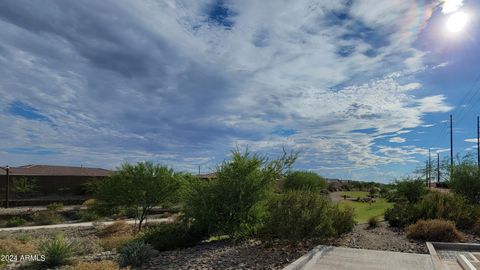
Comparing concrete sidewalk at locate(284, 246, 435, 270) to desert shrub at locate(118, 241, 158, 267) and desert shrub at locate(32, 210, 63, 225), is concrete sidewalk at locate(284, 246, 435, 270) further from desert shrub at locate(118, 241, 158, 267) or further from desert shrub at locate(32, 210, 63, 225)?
desert shrub at locate(32, 210, 63, 225)

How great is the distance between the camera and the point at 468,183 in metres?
23.9

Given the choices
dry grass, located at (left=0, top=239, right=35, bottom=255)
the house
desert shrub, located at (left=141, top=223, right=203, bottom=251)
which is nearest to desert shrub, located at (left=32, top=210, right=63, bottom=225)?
the house

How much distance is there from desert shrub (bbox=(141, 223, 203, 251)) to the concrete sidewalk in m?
4.60

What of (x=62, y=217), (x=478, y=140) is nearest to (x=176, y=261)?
(x=62, y=217)

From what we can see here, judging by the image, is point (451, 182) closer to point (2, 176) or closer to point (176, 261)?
point (176, 261)

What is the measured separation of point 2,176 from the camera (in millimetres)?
42781

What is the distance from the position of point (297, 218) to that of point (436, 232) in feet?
18.0

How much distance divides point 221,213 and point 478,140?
4535 centimetres

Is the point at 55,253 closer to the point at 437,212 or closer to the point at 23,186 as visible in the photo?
the point at 437,212

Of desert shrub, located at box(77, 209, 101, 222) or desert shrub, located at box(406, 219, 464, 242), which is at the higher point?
desert shrub, located at box(406, 219, 464, 242)

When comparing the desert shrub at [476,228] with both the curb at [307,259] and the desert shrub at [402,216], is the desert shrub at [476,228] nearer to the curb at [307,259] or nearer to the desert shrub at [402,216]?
the desert shrub at [402,216]

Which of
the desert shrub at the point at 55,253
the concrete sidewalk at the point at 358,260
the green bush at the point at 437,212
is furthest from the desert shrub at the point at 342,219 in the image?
the desert shrub at the point at 55,253

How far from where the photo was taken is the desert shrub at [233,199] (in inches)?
514

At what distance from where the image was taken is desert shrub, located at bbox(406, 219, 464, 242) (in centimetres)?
1363
